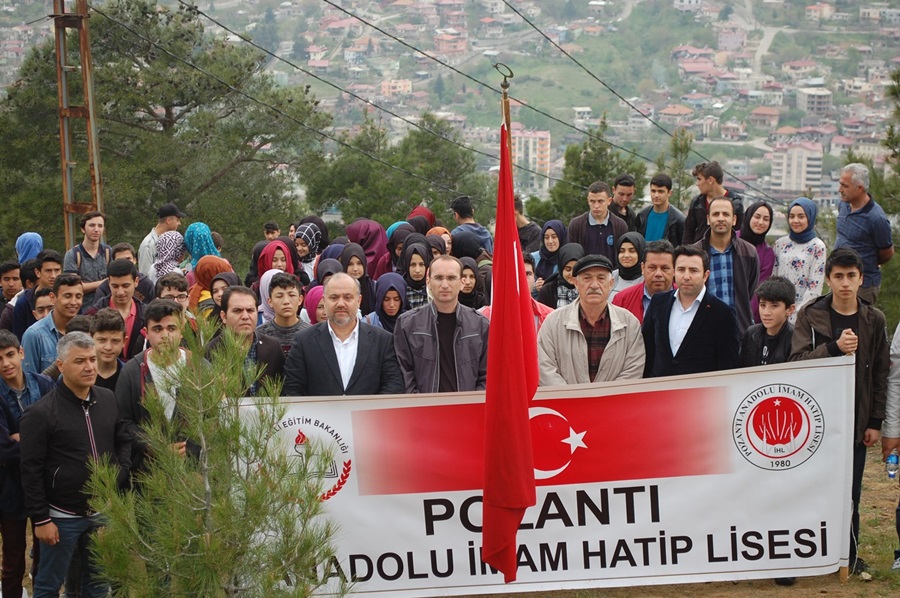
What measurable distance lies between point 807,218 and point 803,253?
0.92 ft

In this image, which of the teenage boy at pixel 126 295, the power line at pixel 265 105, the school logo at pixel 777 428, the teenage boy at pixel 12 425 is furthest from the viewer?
the power line at pixel 265 105

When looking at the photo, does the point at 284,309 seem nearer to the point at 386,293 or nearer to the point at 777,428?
the point at 386,293

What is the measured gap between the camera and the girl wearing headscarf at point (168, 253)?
35.6 feet

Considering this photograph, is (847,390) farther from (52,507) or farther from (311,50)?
(311,50)

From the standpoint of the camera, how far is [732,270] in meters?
8.42

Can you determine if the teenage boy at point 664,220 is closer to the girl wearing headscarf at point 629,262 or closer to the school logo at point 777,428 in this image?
the girl wearing headscarf at point 629,262

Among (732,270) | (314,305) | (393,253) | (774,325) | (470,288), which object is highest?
(393,253)

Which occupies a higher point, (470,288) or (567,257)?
(567,257)

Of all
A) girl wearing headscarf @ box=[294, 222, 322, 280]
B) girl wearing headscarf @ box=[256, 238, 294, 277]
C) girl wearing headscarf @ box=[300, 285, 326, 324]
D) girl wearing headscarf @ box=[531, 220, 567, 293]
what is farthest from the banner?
girl wearing headscarf @ box=[294, 222, 322, 280]

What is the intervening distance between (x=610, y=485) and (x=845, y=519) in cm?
140

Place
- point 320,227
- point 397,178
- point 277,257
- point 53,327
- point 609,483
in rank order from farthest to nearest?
1. point 397,178
2. point 320,227
3. point 277,257
4. point 53,327
5. point 609,483

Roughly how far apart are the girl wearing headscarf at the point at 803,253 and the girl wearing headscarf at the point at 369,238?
4015 millimetres

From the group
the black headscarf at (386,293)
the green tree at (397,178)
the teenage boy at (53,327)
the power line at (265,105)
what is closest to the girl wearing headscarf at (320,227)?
the black headscarf at (386,293)

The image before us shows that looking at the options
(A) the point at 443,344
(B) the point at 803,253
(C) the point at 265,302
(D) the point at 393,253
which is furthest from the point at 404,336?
(D) the point at 393,253
